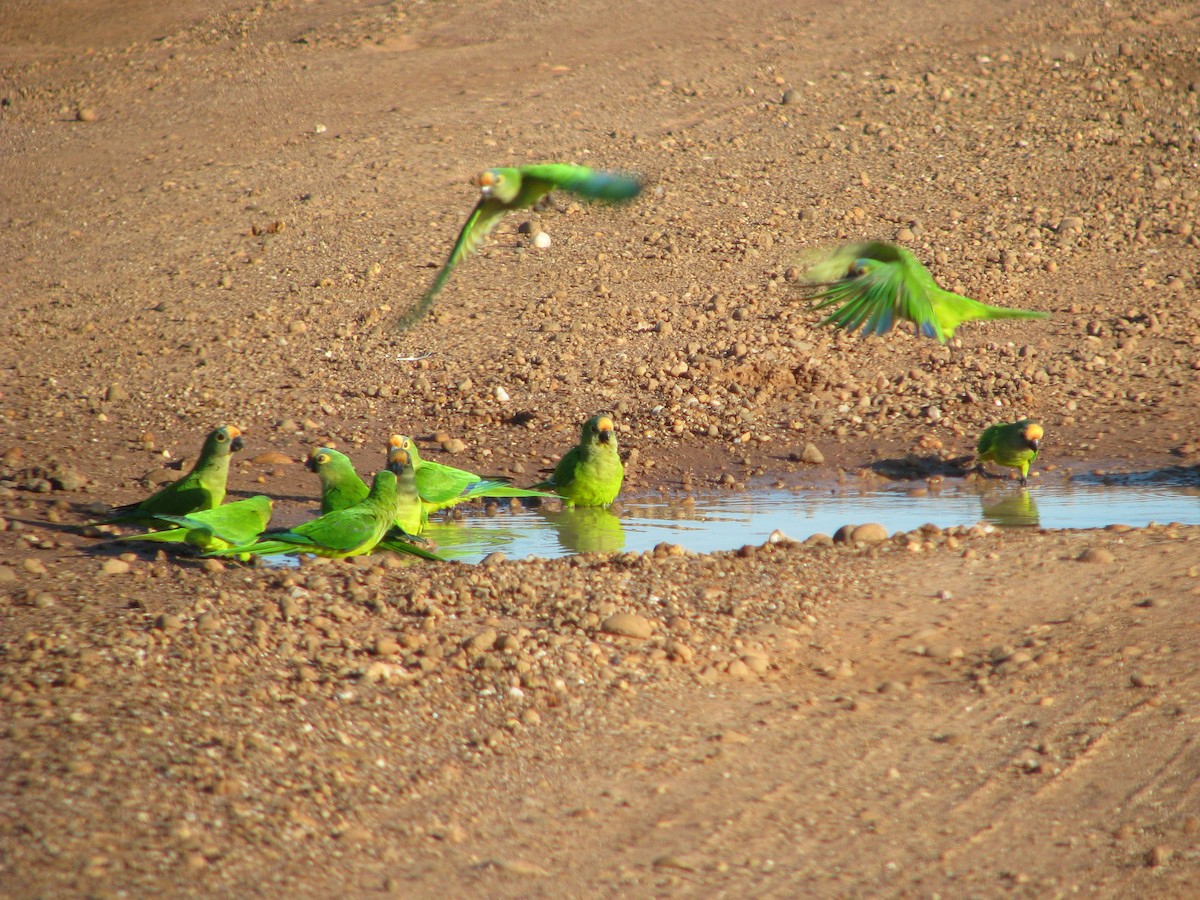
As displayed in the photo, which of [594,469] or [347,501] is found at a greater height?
Answer: [594,469]

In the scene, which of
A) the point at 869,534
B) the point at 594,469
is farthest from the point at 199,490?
the point at 869,534

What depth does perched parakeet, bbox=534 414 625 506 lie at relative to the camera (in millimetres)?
7090

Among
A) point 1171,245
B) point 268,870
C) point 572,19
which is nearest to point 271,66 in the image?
point 572,19

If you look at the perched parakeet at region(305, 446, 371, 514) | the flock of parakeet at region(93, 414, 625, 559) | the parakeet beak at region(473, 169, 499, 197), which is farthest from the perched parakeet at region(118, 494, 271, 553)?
the parakeet beak at region(473, 169, 499, 197)

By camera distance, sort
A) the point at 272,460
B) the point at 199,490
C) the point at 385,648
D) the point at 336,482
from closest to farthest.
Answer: the point at 385,648 < the point at 199,490 < the point at 336,482 < the point at 272,460

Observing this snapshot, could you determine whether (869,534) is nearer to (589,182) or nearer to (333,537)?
(589,182)

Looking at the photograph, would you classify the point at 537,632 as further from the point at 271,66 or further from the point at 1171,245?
the point at 271,66

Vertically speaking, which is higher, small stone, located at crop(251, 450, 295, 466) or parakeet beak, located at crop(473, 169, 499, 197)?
parakeet beak, located at crop(473, 169, 499, 197)

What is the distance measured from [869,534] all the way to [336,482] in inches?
106

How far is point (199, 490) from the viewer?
621cm

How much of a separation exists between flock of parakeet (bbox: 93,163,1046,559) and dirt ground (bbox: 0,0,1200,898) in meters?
0.27

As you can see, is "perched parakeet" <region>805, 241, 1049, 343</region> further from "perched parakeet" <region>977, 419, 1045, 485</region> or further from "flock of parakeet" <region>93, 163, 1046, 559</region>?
"perched parakeet" <region>977, 419, 1045, 485</region>

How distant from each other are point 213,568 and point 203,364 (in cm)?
435

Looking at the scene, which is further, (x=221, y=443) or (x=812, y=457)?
(x=812, y=457)
